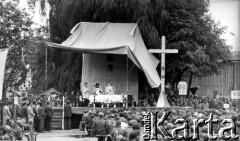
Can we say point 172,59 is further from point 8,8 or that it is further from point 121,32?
point 8,8

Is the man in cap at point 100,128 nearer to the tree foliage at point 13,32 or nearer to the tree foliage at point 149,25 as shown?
the tree foliage at point 149,25

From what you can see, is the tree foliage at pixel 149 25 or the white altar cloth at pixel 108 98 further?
the tree foliage at pixel 149 25

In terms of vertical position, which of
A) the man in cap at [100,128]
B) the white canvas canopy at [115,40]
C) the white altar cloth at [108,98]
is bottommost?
the man in cap at [100,128]

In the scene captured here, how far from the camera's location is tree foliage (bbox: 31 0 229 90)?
41.4 metres

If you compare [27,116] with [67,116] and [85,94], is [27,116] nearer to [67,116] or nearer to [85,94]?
[67,116]

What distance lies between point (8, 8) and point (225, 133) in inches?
1330

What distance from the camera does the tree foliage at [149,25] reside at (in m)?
41.4

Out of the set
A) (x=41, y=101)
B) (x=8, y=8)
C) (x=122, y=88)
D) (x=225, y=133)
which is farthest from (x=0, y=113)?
(x=8, y=8)

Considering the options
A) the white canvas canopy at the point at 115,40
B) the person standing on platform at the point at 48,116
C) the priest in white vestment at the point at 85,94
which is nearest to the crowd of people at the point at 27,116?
the person standing on platform at the point at 48,116

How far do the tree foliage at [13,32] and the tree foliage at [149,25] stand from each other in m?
3.78

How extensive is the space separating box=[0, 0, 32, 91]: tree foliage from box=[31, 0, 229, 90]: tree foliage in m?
3.78

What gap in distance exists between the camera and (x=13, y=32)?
4775 centimetres

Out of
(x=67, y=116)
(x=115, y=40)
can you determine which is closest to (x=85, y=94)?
(x=67, y=116)

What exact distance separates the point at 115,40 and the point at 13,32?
1021 cm
